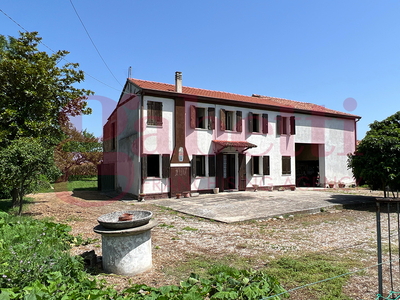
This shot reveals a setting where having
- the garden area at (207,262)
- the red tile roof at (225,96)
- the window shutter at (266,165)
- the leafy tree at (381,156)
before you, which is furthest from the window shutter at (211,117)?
the garden area at (207,262)

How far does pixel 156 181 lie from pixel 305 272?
36.0ft

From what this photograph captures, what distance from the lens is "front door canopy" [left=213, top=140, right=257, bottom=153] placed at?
15830 millimetres

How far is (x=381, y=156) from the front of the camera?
11617 millimetres

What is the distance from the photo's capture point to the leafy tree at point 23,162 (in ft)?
27.3

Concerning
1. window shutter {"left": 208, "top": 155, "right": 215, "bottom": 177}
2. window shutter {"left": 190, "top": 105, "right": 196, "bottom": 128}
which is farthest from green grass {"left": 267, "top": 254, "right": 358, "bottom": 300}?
window shutter {"left": 190, "top": 105, "right": 196, "bottom": 128}

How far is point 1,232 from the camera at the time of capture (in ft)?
17.8

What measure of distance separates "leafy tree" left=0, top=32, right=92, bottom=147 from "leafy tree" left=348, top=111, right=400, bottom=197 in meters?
13.0

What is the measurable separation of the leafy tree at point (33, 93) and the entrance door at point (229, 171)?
359 inches

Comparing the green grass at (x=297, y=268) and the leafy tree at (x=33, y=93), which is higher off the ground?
the leafy tree at (x=33, y=93)

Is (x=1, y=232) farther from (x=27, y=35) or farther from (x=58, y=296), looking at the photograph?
(x=27, y=35)

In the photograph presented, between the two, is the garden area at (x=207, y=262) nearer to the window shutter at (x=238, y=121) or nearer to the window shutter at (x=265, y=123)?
the window shutter at (x=238, y=121)

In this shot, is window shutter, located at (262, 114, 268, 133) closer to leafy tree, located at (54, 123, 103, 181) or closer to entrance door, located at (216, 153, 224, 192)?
entrance door, located at (216, 153, 224, 192)

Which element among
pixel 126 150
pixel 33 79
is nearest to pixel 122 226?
pixel 33 79

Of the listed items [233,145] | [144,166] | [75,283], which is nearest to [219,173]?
[233,145]
